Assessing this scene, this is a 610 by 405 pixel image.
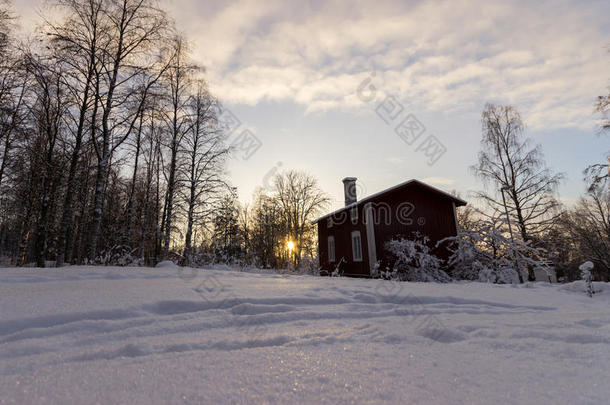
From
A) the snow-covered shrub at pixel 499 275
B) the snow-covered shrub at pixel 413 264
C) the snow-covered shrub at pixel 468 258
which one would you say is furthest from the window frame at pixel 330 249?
the snow-covered shrub at pixel 499 275

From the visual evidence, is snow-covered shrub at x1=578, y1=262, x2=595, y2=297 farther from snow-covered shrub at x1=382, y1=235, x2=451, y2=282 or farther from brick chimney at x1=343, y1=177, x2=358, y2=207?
brick chimney at x1=343, y1=177, x2=358, y2=207

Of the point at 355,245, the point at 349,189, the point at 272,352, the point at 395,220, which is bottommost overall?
the point at 272,352

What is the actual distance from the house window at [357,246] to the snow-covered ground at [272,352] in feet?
37.9

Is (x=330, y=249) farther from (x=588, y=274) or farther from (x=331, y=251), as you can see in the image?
(x=588, y=274)

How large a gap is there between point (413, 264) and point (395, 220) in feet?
7.46

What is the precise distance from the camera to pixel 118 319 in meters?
2.29

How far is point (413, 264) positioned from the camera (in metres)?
12.6

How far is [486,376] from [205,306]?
231 centimetres

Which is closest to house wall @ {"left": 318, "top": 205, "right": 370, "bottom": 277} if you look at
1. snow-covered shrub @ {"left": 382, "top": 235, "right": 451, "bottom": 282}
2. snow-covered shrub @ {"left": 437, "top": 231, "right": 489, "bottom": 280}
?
snow-covered shrub @ {"left": 382, "top": 235, "right": 451, "bottom": 282}

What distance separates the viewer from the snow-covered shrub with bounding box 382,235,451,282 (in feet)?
38.1

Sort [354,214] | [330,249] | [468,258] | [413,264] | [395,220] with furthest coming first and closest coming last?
[330,249] < [354,214] < [395,220] < [413,264] < [468,258]

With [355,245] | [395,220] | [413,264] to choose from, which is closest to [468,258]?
[413,264]

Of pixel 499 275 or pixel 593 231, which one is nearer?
pixel 499 275

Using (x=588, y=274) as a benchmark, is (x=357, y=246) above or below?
above
